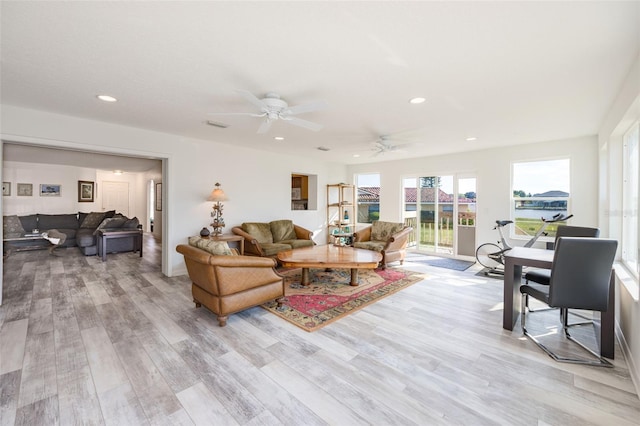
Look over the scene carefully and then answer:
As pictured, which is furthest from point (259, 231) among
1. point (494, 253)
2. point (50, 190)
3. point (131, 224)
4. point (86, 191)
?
point (50, 190)

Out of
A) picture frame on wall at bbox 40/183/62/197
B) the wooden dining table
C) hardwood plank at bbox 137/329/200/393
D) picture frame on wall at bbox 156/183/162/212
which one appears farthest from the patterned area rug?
picture frame on wall at bbox 40/183/62/197

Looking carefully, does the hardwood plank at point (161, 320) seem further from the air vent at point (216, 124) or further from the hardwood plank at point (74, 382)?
the air vent at point (216, 124)

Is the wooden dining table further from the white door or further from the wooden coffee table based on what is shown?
the white door

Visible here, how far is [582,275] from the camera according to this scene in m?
2.30

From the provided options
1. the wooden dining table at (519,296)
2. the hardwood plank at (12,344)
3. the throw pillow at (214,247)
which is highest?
the throw pillow at (214,247)

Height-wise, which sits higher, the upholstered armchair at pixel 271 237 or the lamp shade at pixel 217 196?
the lamp shade at pixel 217 196

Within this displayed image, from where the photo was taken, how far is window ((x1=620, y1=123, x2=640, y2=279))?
293 centimetres

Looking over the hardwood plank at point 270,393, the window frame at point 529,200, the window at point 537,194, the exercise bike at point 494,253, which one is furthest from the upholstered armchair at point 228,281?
the window at point 537,194

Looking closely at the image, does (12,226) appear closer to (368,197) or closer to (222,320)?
(222,320)

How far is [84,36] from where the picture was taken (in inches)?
76.4

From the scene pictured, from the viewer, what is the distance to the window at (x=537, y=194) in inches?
200

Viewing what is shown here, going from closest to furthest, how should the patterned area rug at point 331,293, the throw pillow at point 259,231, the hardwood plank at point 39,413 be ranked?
1. the hardwood plank at point 39,413
2. the patterned area rug at point 331,293
3. the throw pillow at point 259,231

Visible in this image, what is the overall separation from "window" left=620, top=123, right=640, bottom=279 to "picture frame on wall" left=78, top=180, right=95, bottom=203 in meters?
12.6

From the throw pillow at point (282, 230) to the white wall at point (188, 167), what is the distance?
1.03 ft
